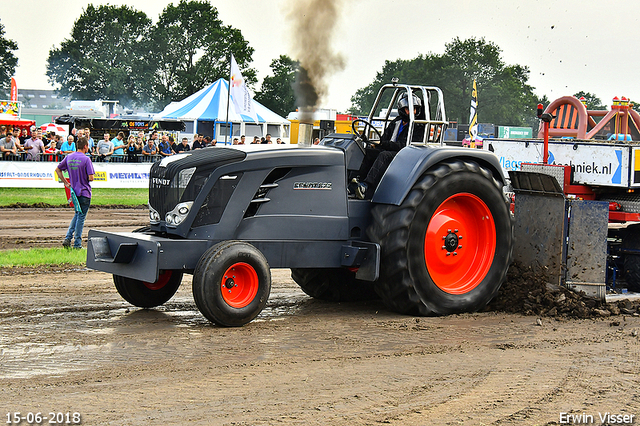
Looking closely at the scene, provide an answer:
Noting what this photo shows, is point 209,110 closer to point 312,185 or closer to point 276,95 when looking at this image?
point 276,95

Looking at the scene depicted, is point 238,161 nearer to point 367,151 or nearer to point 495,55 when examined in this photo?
point 367,151

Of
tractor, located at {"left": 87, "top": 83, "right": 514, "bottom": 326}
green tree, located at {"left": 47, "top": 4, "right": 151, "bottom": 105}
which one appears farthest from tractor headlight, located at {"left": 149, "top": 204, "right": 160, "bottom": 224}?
green tree, located at {"left": 47, "top": 4, "right": 151, "bottom": 105}

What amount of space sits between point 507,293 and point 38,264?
19.0 ft

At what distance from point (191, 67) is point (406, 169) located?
67.0m

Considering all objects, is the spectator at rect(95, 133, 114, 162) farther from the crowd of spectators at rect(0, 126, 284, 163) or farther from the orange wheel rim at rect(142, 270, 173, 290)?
the orange wheel rim at rect(142, 270, 173, 290)

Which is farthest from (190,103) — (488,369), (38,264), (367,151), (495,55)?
(495,55)

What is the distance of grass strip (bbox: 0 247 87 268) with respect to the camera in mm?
9141

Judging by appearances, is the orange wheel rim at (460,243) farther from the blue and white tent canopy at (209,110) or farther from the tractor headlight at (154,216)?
the blue and white tent canopy at (209,110)

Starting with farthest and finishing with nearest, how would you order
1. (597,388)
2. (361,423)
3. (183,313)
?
(183,313)
(597,388)
(361,423)

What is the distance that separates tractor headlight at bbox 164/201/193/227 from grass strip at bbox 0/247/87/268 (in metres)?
3.77

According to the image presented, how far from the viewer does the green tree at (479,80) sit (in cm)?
6125

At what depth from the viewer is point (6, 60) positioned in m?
75.2

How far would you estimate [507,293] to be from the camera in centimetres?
688

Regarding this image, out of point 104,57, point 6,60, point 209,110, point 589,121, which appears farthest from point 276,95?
point 589,121
